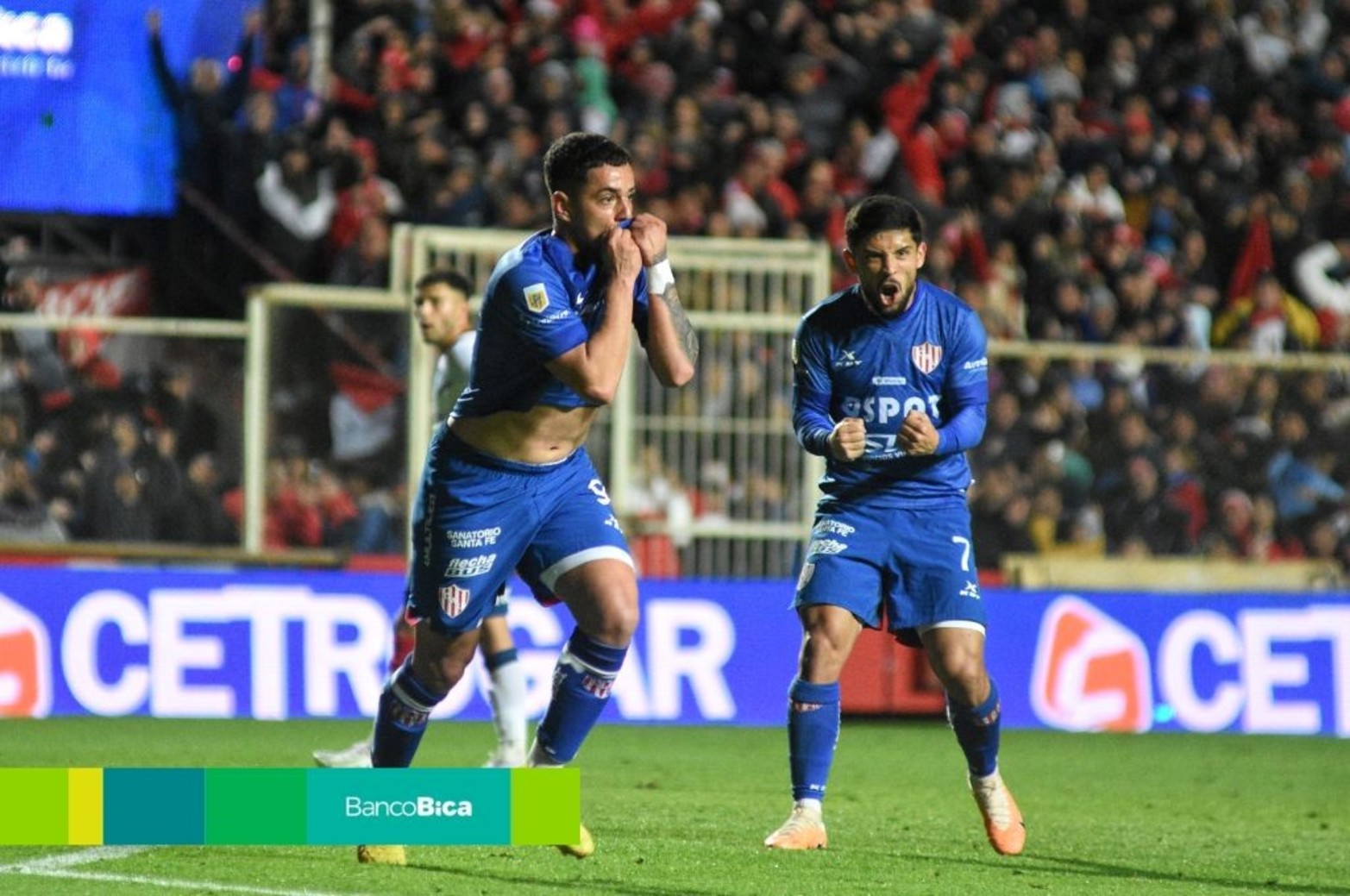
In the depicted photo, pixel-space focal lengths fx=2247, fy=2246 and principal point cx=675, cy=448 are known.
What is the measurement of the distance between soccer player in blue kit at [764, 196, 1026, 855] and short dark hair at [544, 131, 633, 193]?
1.16m

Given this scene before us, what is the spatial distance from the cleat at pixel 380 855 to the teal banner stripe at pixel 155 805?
1385 mm

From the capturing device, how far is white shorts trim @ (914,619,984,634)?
7.38m

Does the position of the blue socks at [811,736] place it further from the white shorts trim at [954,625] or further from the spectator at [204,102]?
the spectator at [204,102]

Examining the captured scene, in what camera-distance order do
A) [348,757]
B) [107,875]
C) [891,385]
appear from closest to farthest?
[107,875], [891,385], [348,757]

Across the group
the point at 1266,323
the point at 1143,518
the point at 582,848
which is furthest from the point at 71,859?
the point at 1266,323

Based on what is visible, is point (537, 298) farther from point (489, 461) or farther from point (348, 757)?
point (348, 757)

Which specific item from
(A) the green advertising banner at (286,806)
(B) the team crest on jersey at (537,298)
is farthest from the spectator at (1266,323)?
(A) the green advertising banner at (286,806)

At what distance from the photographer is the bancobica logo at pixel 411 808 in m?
5.42

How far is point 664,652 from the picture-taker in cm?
Result: 1303

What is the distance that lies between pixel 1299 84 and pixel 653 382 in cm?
886

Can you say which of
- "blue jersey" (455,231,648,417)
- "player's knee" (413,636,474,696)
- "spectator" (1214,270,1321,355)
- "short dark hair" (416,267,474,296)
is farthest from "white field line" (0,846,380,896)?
"spectator" (1214,270,1321,355)

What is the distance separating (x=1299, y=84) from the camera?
19766 mm

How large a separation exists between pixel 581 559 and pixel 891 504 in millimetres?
1274

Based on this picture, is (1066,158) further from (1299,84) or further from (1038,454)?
(1038,454)
